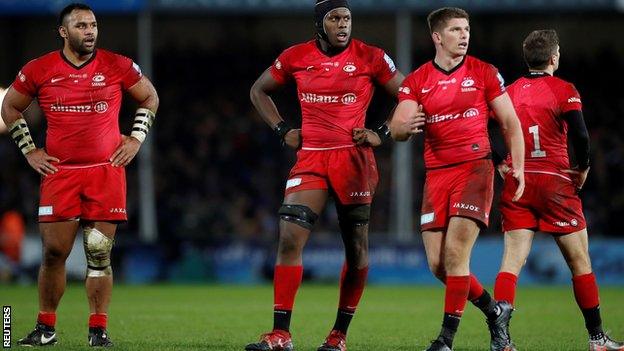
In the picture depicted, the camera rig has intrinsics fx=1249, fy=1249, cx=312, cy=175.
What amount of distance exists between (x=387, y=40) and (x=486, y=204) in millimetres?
21110

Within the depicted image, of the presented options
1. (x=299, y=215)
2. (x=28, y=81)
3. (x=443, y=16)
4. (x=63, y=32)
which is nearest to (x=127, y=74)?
(x=63, y=32)

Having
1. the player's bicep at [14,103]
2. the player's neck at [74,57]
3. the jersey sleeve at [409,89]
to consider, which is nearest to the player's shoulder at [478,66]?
the jersey sleeve at [409,89]

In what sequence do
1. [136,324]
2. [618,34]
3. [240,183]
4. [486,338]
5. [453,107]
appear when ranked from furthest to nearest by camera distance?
[618,34], [240,183], [136,324], [486,338], [453,107]

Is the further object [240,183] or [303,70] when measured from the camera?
[240,183]

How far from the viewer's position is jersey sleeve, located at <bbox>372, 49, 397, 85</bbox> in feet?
31.9

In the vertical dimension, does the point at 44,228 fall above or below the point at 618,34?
below

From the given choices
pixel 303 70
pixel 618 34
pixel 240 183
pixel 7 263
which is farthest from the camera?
pixel 618 34

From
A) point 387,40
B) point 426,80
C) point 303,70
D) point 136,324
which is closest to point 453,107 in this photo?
point 426,80

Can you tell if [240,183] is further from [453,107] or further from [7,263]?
[453,107]

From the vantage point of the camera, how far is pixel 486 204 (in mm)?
9102

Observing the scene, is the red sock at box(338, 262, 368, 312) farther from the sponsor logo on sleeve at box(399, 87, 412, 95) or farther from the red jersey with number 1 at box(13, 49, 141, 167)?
the red jersey with number 1 at box(13, 49, 141, 167)

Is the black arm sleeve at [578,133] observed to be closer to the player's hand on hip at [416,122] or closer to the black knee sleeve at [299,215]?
the player's hand on hip at [416,122]

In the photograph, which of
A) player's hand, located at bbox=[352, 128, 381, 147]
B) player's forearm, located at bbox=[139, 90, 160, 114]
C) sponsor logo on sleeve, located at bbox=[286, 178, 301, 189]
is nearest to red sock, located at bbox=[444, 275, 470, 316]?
player's hand, located at bbox=[352, 128, 381, 147]

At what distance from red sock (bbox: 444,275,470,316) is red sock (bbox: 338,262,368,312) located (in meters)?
0.93
